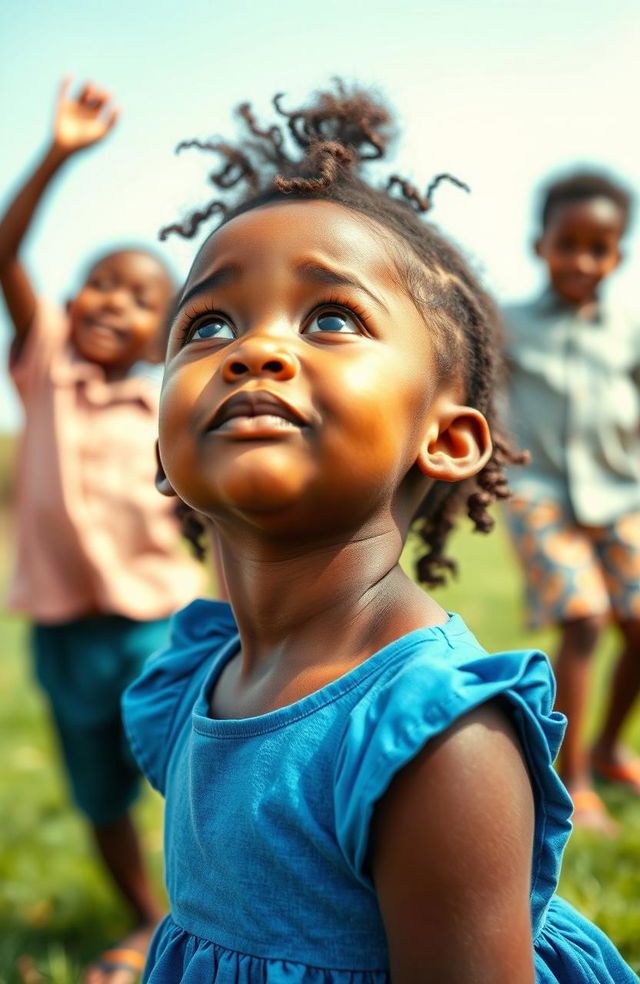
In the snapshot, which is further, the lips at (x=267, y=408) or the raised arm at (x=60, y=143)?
the raised arm at (x=60, y=143)

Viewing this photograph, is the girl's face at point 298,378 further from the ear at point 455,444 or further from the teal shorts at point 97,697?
the teal shorts at point 97,697

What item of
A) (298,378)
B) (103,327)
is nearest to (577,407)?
(103,327)

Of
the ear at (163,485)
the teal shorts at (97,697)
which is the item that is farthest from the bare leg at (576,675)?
the ear at (163,485)

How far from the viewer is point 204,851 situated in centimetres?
163

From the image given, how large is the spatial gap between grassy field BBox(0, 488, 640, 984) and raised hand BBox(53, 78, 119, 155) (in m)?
1.64

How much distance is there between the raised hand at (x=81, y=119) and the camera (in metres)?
3.12

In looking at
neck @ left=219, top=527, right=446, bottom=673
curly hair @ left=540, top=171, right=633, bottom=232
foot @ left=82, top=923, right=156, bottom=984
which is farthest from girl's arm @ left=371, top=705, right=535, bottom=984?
curly hair @ left=540, top=171, right=633, bottom=232

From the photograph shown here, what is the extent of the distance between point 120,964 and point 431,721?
203 centimetres

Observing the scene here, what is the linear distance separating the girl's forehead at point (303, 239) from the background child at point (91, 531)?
1.68 m

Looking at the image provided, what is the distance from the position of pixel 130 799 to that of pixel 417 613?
203cm

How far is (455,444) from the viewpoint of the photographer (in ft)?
5.82

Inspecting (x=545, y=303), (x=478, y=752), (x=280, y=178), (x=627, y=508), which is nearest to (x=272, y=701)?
(x=478, y=752)

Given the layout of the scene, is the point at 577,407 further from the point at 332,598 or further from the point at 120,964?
the point at 332,598

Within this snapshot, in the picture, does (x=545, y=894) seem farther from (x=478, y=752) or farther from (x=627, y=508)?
(x=627, y=508)
